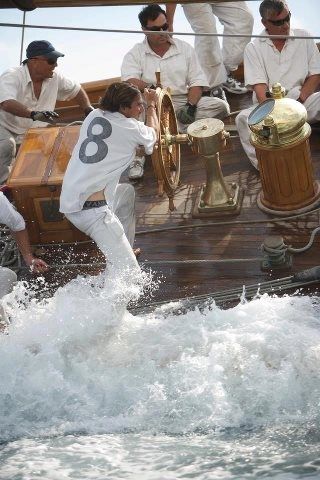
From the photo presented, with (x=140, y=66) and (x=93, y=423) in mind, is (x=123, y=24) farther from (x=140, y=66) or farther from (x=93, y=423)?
(x=93, y=423)

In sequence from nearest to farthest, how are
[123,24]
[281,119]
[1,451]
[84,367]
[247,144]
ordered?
[1,451]
[84,367]
[281,119]
[247,144]
[123,24]

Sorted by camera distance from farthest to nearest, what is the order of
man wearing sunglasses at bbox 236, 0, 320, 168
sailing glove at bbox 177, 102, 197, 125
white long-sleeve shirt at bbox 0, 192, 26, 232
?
sailing glove at bbox 177, 102, 197, 125, man wearing sunglasses at bbox 236, 0, 320, 168, white long-sleeve shirt at bbox 0, 192, 26, 232

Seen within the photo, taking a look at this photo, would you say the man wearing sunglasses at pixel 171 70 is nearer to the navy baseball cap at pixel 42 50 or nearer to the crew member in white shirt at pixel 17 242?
the navy baseball cap at pixel 42 50

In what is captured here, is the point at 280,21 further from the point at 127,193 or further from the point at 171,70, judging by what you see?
the point at 127,193

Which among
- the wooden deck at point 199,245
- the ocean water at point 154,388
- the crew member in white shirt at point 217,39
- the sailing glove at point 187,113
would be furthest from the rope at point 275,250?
the crew member in white shirt at point 217,39

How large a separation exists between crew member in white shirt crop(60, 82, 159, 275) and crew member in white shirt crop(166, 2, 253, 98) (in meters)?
2.33

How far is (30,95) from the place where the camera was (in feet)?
18.7

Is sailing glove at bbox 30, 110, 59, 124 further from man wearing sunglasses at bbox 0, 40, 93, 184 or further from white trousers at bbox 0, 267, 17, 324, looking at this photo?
white trousers at bbox 0, 267, 17, 324

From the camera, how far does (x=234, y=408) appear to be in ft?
12.2

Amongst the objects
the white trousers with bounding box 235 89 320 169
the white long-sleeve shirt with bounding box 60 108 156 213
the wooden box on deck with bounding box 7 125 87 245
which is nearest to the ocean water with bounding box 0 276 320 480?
the white long-sleeve shirt with bounding box 60 108 156 213

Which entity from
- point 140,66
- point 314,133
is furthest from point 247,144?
point 140,66

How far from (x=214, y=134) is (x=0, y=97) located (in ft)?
5.08

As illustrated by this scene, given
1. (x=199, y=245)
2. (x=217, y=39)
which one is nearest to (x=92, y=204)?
(x=199, y=245)

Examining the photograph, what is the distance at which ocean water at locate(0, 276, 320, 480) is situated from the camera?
342 centimetres
